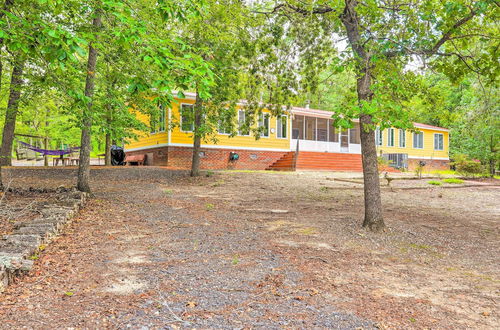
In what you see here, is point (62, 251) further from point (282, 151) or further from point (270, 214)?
point (282, 151)

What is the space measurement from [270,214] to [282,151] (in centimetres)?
1335

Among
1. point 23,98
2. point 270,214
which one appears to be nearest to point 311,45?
point 270,214

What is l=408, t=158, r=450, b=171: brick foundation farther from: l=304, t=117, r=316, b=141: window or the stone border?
the stone border

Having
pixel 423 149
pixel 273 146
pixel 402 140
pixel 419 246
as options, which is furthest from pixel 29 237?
pixel 423 149

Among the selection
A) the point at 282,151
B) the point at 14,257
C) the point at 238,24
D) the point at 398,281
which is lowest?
the point at 398,281

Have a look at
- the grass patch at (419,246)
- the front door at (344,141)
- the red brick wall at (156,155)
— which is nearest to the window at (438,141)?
the front door at (344,141)

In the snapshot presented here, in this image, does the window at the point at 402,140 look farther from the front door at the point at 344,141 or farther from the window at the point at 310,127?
the window at the point at 310,127

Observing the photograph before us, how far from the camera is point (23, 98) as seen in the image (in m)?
8.42

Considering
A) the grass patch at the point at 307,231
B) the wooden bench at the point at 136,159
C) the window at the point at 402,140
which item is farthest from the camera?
the window at the point at 402,140

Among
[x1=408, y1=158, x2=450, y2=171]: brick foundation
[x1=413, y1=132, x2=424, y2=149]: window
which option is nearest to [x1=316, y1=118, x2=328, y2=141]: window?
[x1=408, y1=158, x2=450, y2=171]: brick foundation

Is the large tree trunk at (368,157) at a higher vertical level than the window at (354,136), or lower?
lower

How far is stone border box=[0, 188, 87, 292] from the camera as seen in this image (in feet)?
10.1

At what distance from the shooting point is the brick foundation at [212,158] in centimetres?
1627

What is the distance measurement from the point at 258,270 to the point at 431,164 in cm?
2706
